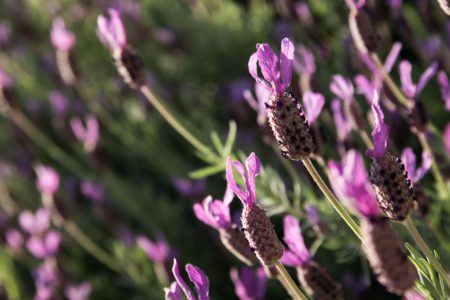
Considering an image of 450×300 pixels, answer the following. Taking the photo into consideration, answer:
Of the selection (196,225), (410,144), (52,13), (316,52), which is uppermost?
(52,13)

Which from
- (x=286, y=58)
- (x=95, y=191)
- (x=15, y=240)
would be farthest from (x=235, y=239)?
(x=15, y=240)

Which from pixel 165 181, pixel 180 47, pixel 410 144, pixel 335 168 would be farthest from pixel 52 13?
pixel 335 168

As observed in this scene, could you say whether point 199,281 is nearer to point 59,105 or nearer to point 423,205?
point 423,205

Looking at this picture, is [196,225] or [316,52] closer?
[316,52]

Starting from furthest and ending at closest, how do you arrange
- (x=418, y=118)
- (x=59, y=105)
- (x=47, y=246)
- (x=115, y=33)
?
(x=59, y=105) < (x=47, y=246) < (x=115, y=33) < (x=418, y=118)

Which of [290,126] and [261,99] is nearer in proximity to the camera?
[290,126]

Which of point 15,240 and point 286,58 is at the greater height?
point 286,58

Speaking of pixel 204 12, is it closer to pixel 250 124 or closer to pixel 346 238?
pixel 250 124
